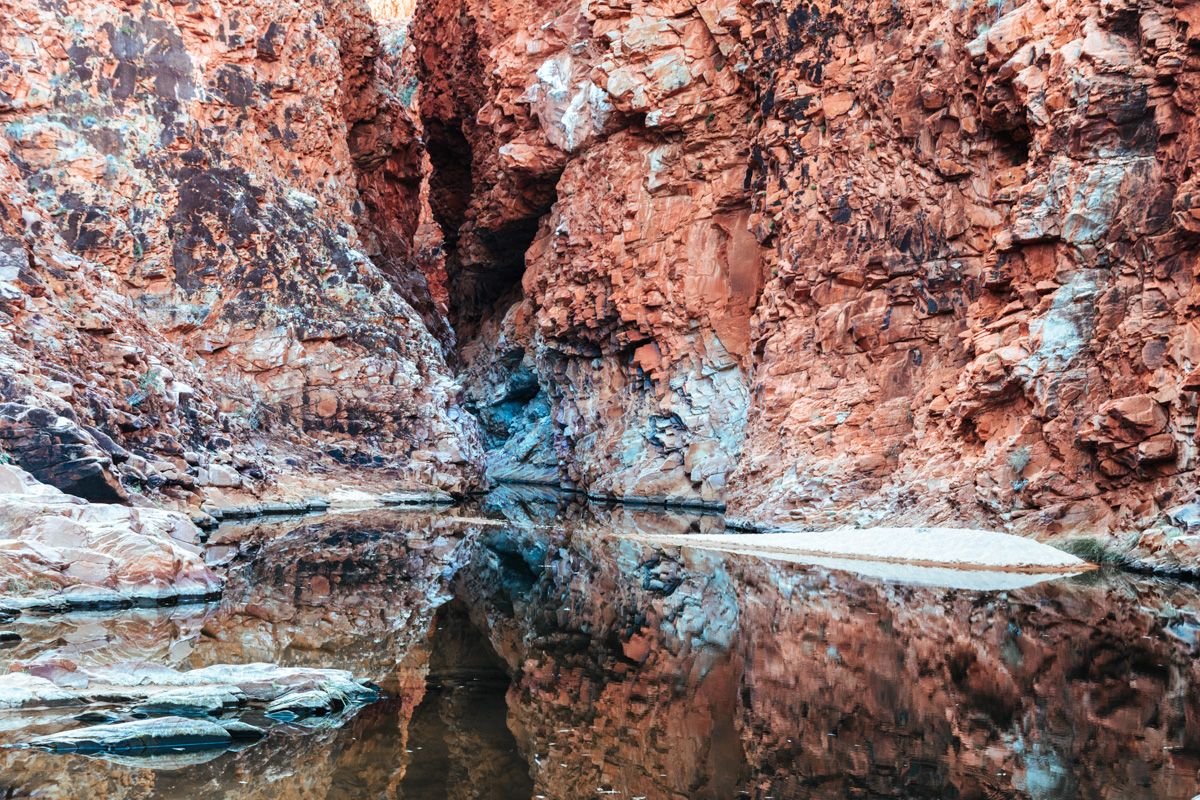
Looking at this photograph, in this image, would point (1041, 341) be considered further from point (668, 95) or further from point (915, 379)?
point (668, 95)

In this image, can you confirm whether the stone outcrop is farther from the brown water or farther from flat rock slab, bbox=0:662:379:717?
flat rock slab, bbox=0:662:379:717

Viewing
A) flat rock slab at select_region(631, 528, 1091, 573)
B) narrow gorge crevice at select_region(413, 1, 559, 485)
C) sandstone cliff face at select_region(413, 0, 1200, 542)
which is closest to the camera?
flat rock slab at select_region(631, 528, 1091, 573)

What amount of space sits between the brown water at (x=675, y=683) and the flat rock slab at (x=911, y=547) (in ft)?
8.61

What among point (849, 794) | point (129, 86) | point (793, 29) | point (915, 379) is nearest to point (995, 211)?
point (915, 379)

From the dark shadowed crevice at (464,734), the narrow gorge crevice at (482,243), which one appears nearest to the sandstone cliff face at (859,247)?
the narrow gorge crevice at (482,243)

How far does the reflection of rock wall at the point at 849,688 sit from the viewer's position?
370 inches

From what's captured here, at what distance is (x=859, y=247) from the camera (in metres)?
35.6

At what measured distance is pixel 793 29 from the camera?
38.7m

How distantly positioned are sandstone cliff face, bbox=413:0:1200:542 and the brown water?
6235 mm

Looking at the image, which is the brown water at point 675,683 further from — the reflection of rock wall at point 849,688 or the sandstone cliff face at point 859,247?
the sandstone cliff face at point 859,247

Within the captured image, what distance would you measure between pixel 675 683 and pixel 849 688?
1.71 m

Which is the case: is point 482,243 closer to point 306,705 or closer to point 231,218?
point 231,218

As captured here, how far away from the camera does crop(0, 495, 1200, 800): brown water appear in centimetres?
923

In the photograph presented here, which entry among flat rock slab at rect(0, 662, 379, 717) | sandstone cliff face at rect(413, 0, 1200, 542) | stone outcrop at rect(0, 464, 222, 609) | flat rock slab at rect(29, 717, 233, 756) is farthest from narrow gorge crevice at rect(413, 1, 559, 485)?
flat rock slab at rect(29, 717, 233, 756)
